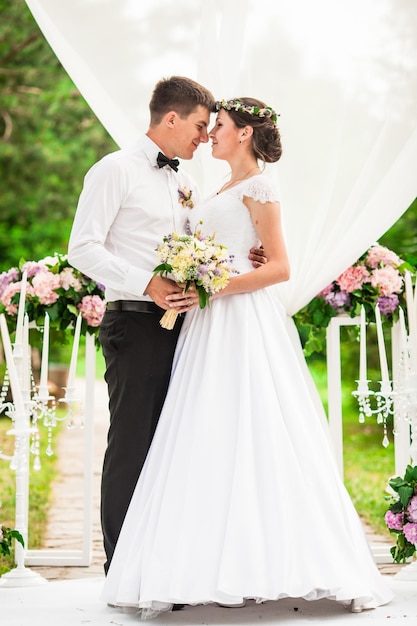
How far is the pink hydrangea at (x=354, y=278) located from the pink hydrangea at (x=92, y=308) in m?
1.11

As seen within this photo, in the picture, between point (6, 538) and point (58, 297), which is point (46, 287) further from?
point (6, 538)

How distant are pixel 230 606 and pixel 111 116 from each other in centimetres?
203

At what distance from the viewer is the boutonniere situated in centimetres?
356

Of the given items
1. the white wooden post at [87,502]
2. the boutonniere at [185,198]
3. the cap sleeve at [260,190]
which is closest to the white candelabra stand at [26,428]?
the white wooden post at [87,502]

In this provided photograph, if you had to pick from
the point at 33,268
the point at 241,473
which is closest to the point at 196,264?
the point at 241,473

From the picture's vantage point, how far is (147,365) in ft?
11.0

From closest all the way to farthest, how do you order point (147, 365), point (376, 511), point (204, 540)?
point (204, 540)
point (147, 365)
point (376, 511)

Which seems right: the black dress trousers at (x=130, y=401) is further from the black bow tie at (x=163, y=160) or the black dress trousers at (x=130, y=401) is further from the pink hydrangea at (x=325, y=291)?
the pink hydrangea at (x=325, y=291)

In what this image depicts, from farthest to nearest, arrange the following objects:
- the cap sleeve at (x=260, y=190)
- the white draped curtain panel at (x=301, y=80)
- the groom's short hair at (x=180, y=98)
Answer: the white draped curtain panel at (x=301, y=80) < the groom's short hair at (x=180, y=98) < the cap sleeve at (x=260, y=190)

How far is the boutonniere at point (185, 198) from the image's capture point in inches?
140

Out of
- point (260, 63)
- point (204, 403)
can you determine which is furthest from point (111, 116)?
point (204, 403)

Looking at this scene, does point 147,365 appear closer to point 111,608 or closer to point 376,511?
point 111,608

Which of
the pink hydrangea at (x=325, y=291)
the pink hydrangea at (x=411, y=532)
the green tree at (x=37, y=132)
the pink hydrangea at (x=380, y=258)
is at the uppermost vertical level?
the green tree at (x=37, y=132)

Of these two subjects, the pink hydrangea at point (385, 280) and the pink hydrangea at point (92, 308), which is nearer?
the pink hydrangea at point (385, 280)
